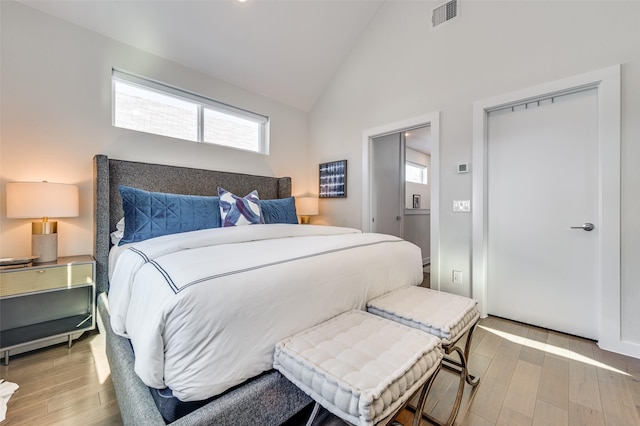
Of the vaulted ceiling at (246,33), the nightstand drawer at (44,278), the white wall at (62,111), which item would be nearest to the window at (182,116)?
the white wall at (62,111)

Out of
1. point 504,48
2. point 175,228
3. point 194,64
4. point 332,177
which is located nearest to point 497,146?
point 504,48

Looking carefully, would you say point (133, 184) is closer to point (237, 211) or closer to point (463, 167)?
point (237, 211)

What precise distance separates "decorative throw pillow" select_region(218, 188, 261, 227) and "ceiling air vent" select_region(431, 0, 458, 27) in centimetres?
274

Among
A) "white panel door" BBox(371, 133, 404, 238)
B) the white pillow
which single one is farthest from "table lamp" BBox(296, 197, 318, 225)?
the white pillow

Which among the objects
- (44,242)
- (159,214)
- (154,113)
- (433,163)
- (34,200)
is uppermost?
(154,113)

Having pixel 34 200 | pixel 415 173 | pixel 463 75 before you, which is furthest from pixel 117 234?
pixel 415 173

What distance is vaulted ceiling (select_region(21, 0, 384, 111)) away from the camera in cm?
233

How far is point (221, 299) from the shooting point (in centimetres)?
92

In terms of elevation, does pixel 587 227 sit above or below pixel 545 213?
below

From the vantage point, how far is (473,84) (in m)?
Answer: 2.53

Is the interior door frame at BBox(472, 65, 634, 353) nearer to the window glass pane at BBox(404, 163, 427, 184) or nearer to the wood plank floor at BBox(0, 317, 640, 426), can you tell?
the wood plank floor at BBox(0, 317, 640, 426)

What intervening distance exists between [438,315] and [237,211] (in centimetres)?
187

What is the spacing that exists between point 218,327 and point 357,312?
27.5 inches

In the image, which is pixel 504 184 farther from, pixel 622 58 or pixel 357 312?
pixel 357 312
